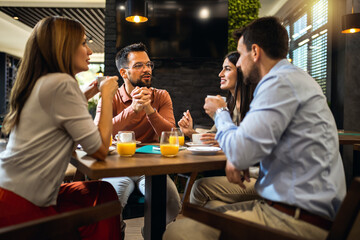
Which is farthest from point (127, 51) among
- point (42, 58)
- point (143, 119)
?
point (42, 58)

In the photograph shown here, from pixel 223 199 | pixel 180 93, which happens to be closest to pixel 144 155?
pixel 223 199

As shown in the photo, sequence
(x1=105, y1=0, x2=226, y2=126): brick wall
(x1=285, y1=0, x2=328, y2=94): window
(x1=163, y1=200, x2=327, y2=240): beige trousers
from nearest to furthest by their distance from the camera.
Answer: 1. (x1=163, y1=200, x2=327, y2=240): beige trousers
2. (x1=105, y1=0, x2=226, y2=126): brick wall
3. (x1=285, y1=0, x2=328, y2=94): window

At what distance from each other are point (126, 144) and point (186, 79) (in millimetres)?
3224

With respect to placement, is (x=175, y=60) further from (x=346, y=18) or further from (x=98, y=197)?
(x=98, y=197)

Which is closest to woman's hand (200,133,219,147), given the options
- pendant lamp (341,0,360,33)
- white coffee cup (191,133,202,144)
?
white coffee cup (191,133,202,144)

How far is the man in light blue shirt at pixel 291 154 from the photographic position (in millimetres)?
993

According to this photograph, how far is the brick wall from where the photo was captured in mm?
4441

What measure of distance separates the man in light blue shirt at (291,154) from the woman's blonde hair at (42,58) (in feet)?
2.39

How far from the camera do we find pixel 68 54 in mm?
1265

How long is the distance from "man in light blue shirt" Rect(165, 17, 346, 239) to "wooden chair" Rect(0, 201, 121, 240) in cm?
30

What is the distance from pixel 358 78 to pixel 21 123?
14.7ft

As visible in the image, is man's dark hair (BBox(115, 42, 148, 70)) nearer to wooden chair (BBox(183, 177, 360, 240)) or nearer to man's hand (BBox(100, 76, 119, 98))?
man's hand (BBox(100, 76, 119, 98))

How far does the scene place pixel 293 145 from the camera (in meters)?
1.04

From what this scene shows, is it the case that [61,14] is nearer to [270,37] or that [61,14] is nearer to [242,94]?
[242,94]
